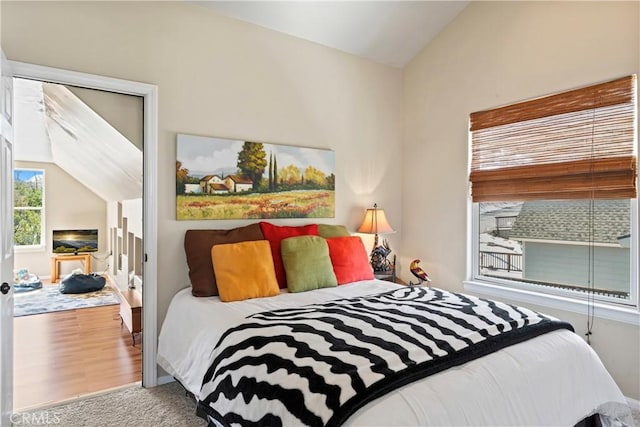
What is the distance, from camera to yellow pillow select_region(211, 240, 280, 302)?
248cm

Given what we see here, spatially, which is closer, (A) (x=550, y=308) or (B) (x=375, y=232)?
(A) (x=550, y=308)

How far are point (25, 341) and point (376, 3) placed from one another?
4373 millimetres

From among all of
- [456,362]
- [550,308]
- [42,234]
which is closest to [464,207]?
[550,308]

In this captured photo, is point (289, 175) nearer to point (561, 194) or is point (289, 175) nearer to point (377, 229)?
point (377, 229)

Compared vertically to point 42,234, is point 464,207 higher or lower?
higher

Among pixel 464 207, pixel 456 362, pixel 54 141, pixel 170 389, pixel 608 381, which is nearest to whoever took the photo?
pixel 456 362

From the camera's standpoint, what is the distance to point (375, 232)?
373cm

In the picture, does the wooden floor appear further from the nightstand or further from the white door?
the nightstand

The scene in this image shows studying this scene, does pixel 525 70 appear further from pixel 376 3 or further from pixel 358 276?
pixel 358 276

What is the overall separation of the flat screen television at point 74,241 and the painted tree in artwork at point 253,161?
302cm

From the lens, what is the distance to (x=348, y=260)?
10.2 feet

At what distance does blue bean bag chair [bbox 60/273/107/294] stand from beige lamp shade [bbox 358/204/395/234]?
139 inches

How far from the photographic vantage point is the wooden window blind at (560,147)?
261 centimetres

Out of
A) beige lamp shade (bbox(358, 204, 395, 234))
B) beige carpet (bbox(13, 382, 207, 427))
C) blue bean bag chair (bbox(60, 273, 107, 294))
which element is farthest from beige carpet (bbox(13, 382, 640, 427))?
blue bean bag chair (bbox(60, 273, 107, 294))
